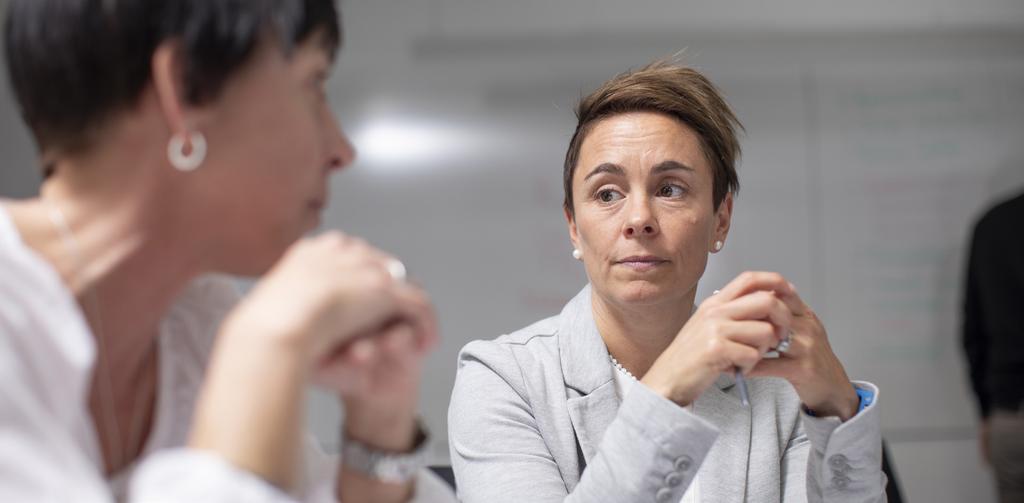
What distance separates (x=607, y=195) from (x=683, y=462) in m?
0.53

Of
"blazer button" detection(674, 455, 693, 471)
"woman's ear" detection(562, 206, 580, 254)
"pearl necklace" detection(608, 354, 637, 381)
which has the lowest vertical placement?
"pearl necklace" detection(608, 354, 637, 381)

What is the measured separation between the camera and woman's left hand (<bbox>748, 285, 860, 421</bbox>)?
1.16 meters

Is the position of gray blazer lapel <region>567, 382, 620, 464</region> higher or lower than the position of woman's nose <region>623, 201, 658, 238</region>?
lower

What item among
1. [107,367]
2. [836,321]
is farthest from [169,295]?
[836,321]

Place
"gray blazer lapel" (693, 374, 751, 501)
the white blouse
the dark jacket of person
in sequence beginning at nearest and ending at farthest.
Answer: the white blouse
"gray blazer lapel" (693, 374, 751, 501)
the dark jacket of person

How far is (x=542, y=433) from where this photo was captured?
135cm

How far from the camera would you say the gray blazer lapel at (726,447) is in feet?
4.38

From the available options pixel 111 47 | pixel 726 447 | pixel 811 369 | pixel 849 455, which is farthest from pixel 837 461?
pixel 111 47

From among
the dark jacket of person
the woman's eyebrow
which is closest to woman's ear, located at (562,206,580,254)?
the woman's eyebrow

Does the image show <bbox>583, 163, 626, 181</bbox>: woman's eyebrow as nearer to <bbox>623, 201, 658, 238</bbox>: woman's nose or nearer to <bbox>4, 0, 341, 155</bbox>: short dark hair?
<bbox>623, 201, 658, 238</bbox>: woman's nose

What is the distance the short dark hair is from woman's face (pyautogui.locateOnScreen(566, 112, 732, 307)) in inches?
30.2

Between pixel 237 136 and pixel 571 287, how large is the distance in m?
2.43

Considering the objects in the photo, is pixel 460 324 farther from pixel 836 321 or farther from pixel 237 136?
pixel 237 136

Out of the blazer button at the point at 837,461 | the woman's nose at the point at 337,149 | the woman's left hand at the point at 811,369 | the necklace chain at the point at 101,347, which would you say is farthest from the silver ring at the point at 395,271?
the blazer button at the point at 837,461
